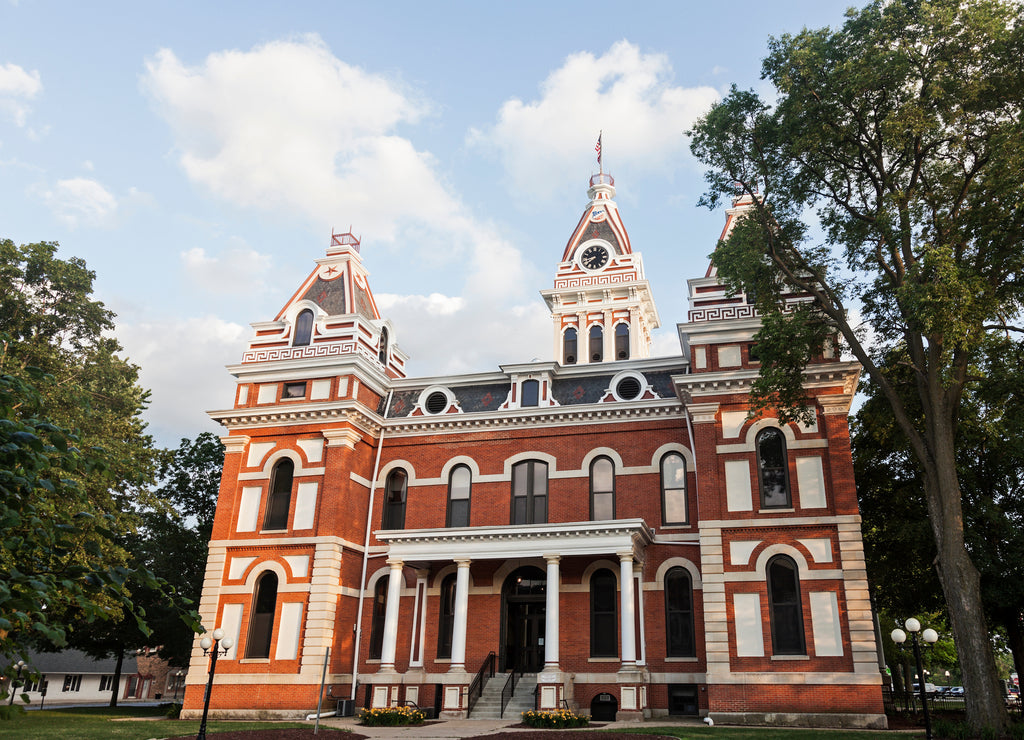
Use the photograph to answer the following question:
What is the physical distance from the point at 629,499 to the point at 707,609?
4816 millimetres

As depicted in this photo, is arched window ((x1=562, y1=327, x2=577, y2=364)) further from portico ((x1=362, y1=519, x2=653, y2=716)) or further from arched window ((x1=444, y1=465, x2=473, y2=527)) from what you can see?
portico ((x1=362, y1=519, x2=653, y2=716))

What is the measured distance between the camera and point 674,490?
2520 cm

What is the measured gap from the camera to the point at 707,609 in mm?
21812

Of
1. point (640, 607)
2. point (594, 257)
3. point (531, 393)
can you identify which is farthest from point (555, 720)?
point (594, 257)

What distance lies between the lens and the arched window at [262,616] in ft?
83.4

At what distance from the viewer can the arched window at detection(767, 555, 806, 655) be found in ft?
69.5

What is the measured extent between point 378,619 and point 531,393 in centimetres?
969

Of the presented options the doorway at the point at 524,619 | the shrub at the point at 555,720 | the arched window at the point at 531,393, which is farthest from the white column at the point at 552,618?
the arched window at the point at 531,393

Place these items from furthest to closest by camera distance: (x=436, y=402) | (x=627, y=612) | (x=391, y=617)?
(x=436, y=402)
(x=391, y=617)
(x=627, y=612)

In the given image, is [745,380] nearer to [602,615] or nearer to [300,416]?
[602,615]

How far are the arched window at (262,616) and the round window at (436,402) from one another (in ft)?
26.5

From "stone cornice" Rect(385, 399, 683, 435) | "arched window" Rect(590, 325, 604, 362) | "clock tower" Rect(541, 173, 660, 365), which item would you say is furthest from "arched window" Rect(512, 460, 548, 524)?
"arched window" Rect(590, 325, 604, 362)

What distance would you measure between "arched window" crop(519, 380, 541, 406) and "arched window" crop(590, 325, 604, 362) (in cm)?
1498

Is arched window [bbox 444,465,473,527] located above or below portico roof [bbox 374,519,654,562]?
above
